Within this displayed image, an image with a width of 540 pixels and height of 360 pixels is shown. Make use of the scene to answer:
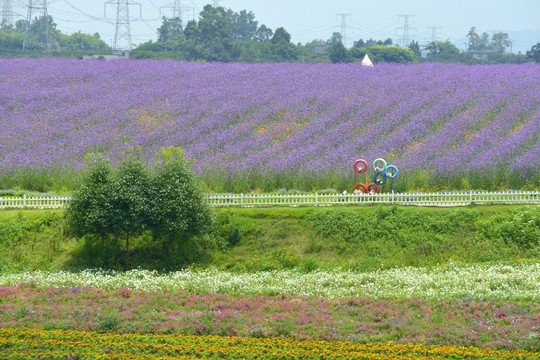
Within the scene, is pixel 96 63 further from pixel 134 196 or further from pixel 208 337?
pixel 208 337

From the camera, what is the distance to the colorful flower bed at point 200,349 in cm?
1673

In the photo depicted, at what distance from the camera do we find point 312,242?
26734mm

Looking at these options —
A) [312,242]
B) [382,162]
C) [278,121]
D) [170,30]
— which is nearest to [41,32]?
[170,30]

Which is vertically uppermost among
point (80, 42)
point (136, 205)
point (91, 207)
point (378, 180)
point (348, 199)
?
point (80, 42)

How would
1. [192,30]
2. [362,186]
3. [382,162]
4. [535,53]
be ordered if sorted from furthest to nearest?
1. [192,30]
2. [535,53]
3. [382,162]
4. [362,186]

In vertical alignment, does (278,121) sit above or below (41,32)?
below

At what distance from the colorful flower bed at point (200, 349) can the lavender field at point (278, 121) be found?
53.5 ft

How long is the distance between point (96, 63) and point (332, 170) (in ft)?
111

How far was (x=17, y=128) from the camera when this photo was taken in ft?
149

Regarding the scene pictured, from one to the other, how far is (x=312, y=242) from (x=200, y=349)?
1017cm

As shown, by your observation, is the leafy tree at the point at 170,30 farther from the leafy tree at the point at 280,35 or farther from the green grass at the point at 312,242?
the green grass at the point at 312,242

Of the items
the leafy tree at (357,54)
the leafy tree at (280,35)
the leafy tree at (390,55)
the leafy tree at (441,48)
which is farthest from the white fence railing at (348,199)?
the leafy tree at (441,48)

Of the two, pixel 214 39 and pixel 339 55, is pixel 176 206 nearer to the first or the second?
pixel 339 55

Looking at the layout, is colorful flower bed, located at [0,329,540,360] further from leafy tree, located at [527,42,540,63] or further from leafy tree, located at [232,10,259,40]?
leafy tree, located at [232,10,259,40]
